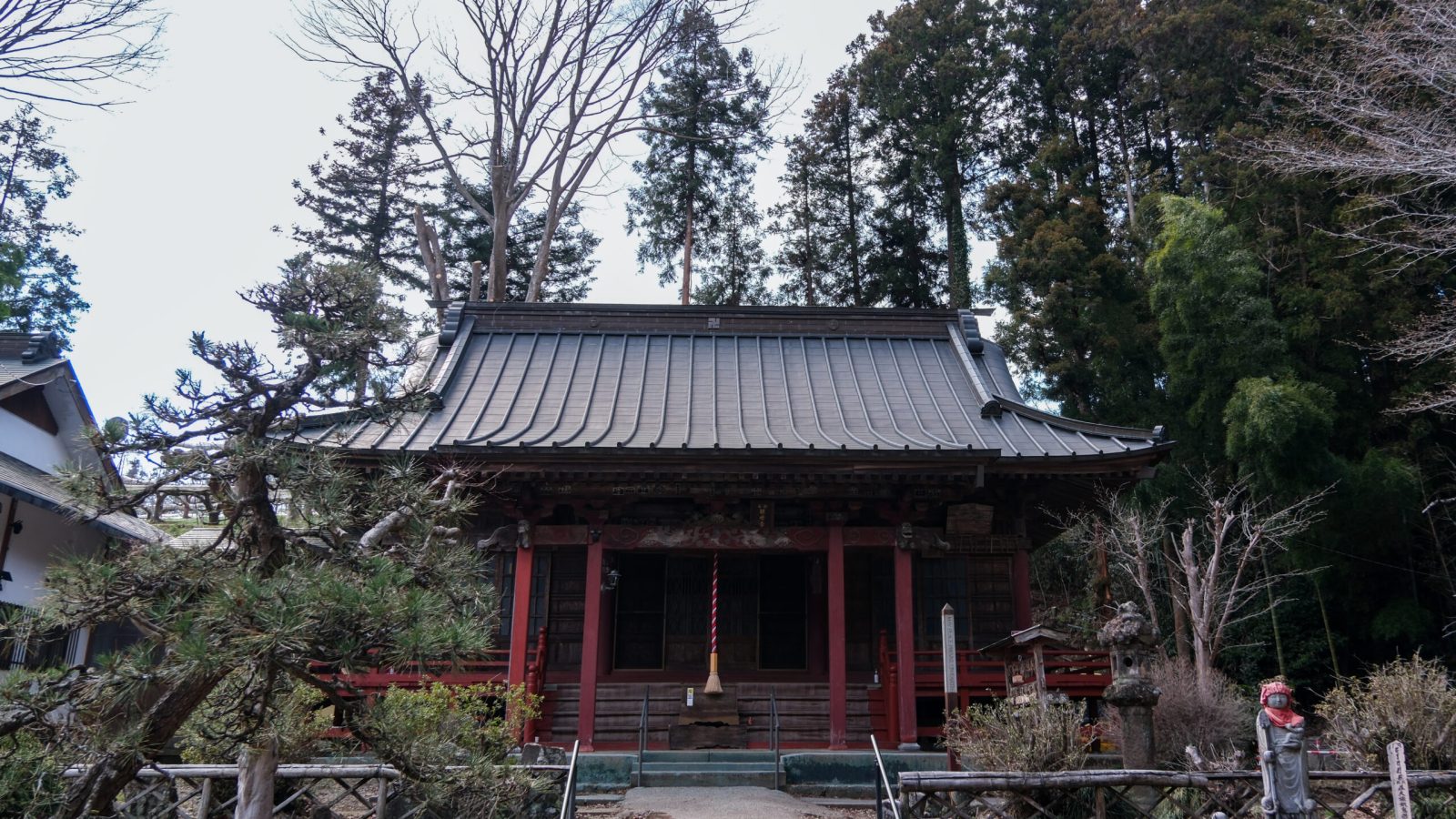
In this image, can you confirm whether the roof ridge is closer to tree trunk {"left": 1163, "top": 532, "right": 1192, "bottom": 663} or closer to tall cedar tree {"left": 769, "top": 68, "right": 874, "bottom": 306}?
tree trunk {"left": 1163, "top": 532, "right": 1192, "bottom": 663}

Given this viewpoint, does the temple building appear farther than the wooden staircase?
No

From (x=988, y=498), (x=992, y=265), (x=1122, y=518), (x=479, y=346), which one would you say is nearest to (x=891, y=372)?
(x=988, y=498)

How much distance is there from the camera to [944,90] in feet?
89.7

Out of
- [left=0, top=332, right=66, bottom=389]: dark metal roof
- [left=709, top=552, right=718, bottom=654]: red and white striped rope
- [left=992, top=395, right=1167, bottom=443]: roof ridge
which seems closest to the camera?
[left=709, top=552, right=718, bottom=654]: red and white striped rope

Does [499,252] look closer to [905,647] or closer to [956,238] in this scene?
[956,238]

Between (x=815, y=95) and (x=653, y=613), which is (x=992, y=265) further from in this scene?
(x=653, y=613)

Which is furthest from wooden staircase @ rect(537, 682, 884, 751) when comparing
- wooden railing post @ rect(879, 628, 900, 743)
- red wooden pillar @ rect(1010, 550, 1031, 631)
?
red wooden pillar @ rect(1010, 550, 1031, 631)

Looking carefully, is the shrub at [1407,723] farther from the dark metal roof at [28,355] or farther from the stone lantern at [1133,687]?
the dark metal roof at [28,355]

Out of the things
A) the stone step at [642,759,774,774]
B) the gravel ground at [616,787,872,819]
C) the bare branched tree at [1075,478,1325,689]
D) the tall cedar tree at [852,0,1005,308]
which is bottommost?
the gravel ground at [616,787,872,819]

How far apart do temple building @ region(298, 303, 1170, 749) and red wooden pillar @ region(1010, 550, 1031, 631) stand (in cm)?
3

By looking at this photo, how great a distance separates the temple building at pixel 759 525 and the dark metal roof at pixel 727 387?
0.06 meters

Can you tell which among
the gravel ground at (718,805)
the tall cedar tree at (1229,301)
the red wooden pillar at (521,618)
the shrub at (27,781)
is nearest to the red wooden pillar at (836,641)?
the gravel ground at (718,805)

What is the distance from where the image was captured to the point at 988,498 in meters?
12.3

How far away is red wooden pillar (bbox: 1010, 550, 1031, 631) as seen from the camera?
12172 millimetres
